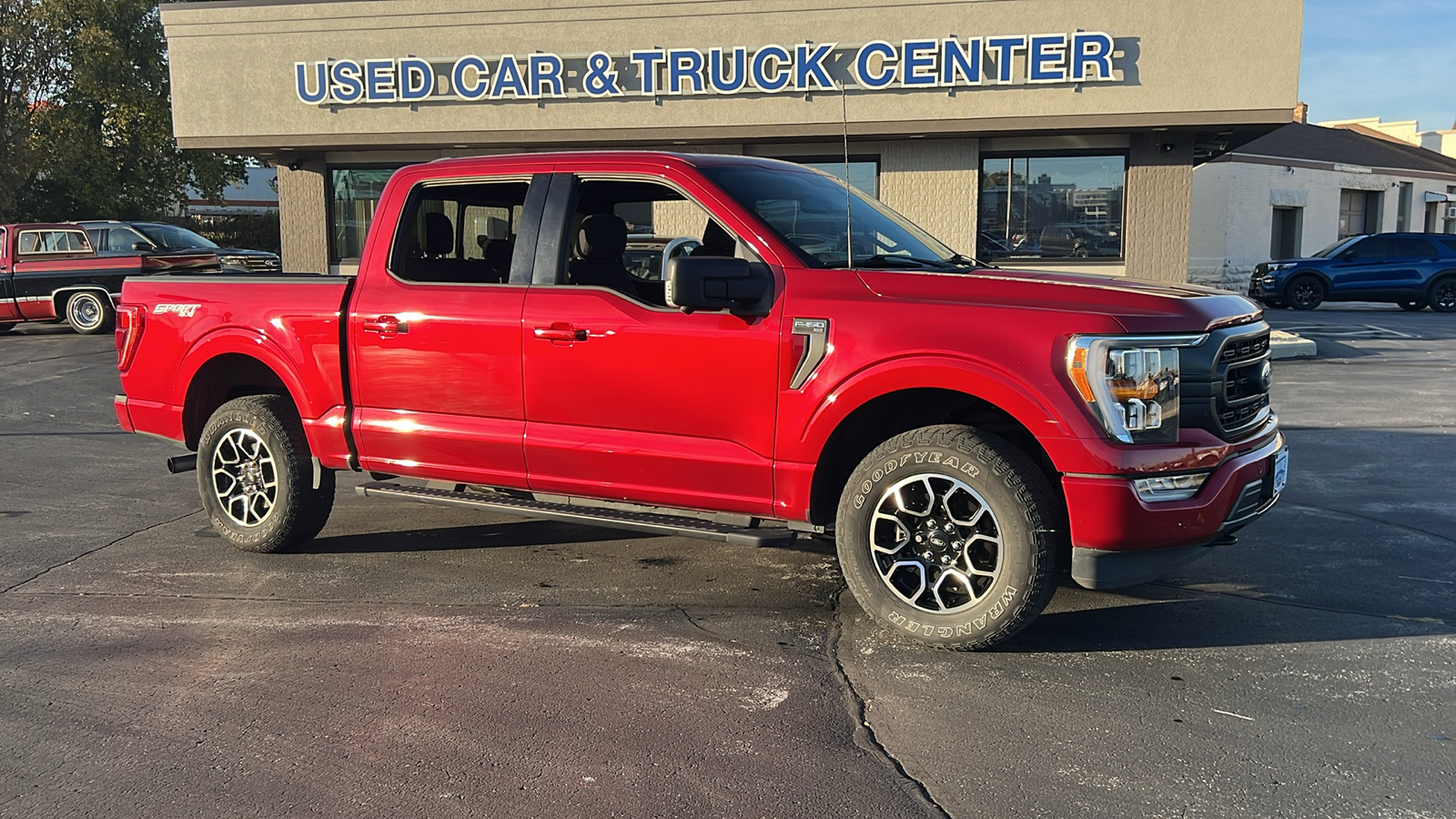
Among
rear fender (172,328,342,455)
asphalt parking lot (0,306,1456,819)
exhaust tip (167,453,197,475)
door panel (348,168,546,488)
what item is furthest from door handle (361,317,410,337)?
exhaust tip (167,453,197,475)

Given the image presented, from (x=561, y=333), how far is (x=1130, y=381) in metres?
2.49

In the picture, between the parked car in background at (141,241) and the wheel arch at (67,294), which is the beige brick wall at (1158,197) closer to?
the parked car in background at (141,241)

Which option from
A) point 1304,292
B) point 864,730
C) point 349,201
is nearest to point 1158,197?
point 1304,292

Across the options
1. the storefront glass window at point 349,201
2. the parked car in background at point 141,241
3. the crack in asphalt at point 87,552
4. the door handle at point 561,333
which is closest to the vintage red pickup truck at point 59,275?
the parked car in background at point 141,241

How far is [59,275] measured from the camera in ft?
63.0

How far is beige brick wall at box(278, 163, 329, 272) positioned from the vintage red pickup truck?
5.58 feet

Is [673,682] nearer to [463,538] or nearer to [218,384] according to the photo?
[463,538]

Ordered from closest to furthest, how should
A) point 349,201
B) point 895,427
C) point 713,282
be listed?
point 713,282 → point 895,427 → point 349,201

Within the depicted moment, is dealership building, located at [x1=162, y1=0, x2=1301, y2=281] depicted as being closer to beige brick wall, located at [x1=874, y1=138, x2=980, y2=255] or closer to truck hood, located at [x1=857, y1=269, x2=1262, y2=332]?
beige brick wall, located at [x1=874, y1=138, x2=980, y2=255]

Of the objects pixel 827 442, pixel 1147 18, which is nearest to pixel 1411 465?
pixel 827 442

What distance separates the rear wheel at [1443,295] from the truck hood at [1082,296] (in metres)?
22.7

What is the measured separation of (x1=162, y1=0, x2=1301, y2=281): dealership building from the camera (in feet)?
51.6

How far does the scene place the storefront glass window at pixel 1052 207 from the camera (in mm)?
16688

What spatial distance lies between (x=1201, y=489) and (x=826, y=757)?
1814 millimetres
